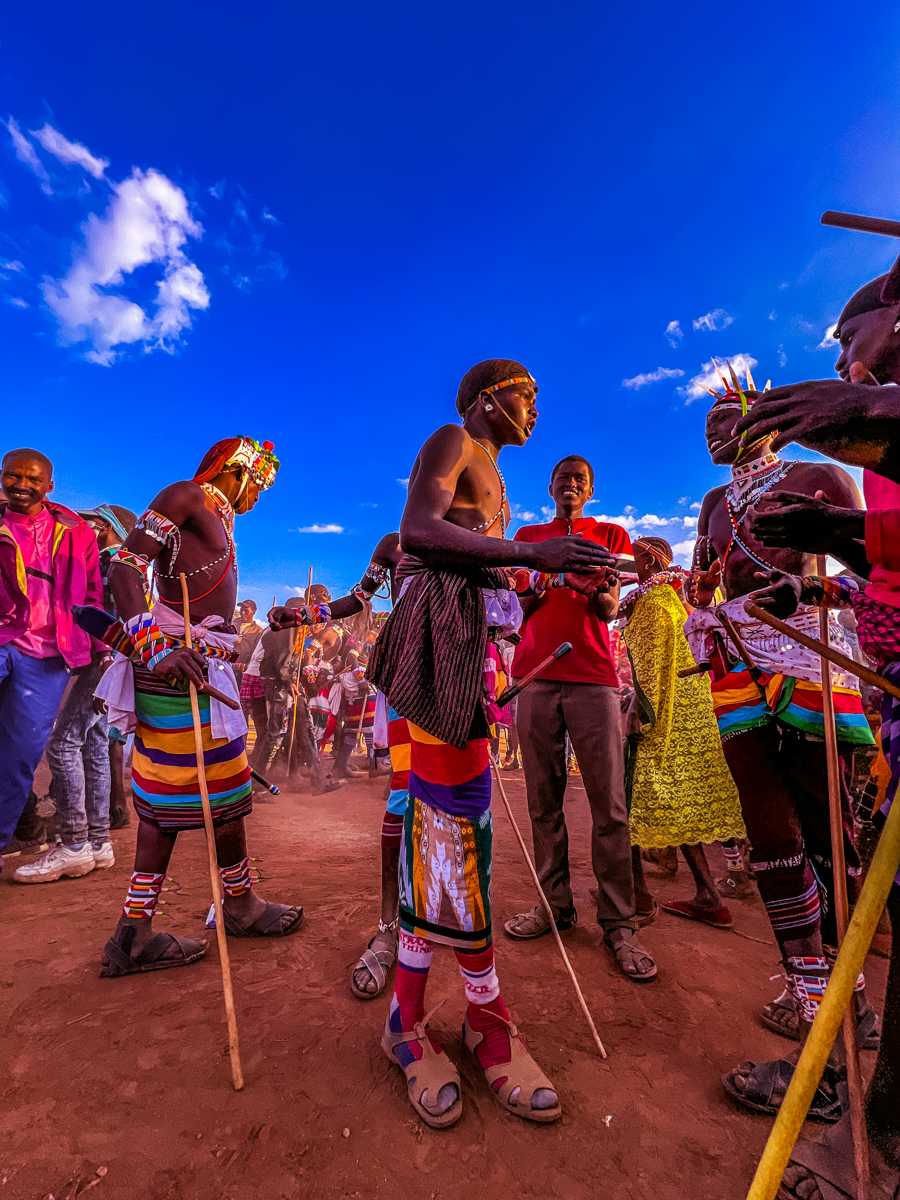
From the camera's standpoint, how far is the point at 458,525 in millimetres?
1848

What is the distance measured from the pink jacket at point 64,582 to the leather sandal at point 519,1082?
378cm

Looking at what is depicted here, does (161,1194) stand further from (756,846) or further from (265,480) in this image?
(265,480)

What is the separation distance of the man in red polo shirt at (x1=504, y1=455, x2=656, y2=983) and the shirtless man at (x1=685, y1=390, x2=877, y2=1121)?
0.68m

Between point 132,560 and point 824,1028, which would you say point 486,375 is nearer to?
point 132,560

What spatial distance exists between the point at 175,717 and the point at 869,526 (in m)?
2.85

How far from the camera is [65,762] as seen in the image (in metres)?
4.06

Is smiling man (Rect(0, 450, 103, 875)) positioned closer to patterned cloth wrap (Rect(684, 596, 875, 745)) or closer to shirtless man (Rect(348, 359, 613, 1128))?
shirtless man (Rect(348, 359, 613, 1128))

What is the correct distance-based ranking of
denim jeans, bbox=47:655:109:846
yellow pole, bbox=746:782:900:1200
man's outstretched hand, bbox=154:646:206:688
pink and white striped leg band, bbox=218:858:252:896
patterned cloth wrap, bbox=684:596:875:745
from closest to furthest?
yellow pole, bbox=746:782:900:1200 < patterned cloth wrap, bbox=684:596:875:745 < man's outstretched hand, bbox=154:646:206:688 < pink and white striped leg band, bbox=218:858:252:896 < denim jeans, bbox=47:655:109:846

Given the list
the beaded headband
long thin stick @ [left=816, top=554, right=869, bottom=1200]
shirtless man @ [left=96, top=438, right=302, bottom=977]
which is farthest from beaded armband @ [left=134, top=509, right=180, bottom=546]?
long thin stick @ [left=816, top=554, right=869, bottom=1200]

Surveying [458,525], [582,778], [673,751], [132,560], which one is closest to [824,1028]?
[458,525]

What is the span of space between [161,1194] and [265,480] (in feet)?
9.89

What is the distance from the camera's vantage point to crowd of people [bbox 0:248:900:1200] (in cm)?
147

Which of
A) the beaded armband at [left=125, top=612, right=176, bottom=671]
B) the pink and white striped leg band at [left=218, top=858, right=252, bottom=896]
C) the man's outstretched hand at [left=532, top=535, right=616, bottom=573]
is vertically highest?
the man's outstretched hand at [left=532, top=535, right=616, bottom=573]

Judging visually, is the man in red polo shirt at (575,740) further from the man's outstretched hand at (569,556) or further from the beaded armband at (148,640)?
the beaded armband at (148,640)
